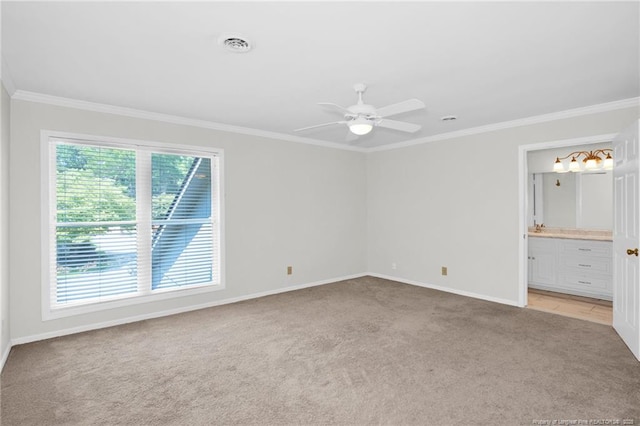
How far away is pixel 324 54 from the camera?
2551 mm

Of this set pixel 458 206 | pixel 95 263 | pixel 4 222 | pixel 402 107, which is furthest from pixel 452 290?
pixel 4 222

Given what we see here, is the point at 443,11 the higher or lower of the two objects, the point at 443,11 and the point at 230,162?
the higher

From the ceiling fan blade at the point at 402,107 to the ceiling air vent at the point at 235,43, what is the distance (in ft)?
3.65

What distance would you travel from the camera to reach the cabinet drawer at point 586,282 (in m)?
4.93

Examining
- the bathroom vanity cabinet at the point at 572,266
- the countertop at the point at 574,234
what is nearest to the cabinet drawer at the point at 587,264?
the bathroom vanity cabinet at the point at 572,266

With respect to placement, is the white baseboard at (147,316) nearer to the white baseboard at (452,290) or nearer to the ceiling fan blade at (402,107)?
the white baseboard at (452,290)

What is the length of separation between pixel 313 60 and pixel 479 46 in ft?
3.84

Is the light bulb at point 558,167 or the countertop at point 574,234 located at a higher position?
the light bulb at point 558,167

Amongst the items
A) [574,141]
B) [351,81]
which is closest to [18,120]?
[351,81]

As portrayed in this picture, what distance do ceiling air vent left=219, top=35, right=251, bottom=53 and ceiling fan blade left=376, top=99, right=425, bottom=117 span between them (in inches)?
43.7

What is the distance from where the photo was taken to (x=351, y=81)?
3066 millimetres

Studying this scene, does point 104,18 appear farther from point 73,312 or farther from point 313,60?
point 73,312

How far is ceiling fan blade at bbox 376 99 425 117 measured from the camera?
2584mm

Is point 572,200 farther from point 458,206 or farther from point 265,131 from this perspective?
point 265,131
